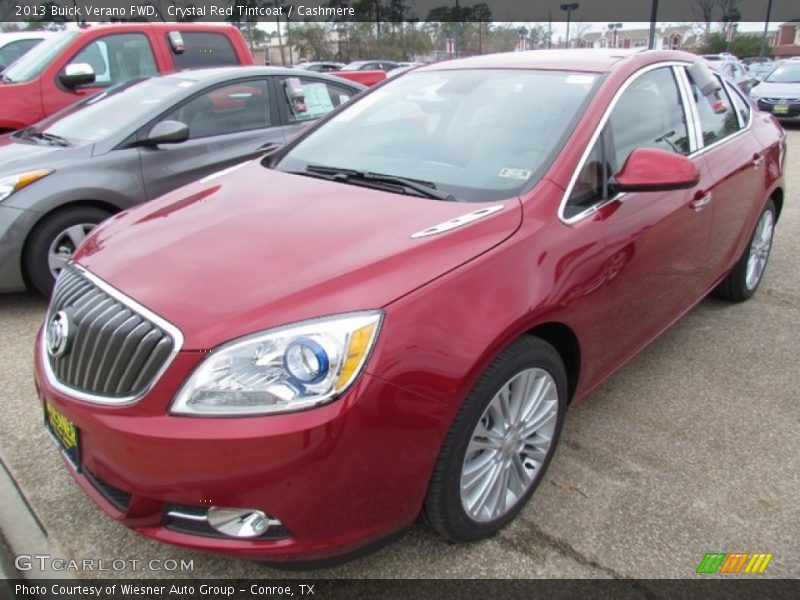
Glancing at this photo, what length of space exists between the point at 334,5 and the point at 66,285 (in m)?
39.5

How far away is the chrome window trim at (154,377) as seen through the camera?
5.71ft

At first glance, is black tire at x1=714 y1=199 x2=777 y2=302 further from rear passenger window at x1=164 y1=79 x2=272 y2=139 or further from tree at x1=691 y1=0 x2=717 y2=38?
tree at x1=691 y1=0 x2=717 y2=38

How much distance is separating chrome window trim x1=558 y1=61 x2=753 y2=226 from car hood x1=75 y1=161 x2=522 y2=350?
0.26m

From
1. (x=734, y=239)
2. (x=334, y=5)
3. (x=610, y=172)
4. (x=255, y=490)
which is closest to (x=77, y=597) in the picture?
(x=255, y=490)

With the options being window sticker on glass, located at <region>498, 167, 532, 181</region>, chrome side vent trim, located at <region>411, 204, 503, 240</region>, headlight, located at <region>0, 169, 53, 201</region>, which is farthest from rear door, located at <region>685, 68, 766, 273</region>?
headlight, located at <region>0, 169, 53, 201</region>

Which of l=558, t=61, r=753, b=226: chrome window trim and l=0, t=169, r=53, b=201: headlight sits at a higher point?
l=558, t=61, r=753, b=226: chrome window trim

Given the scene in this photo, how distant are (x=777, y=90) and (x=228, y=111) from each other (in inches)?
577

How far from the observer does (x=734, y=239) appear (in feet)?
12.0

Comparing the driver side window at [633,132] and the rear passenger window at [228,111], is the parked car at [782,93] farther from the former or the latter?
the driver side window at [633,132]

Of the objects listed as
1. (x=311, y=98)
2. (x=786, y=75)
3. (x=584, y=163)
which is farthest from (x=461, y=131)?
(x=786, y=75)

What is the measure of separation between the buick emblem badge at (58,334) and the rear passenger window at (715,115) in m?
3.06

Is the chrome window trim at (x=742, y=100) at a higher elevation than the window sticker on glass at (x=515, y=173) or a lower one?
higher

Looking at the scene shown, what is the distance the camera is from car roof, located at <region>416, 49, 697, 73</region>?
9.48 ft

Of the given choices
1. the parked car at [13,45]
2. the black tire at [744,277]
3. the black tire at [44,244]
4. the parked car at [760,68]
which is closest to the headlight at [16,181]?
the black tire at [44,244]
